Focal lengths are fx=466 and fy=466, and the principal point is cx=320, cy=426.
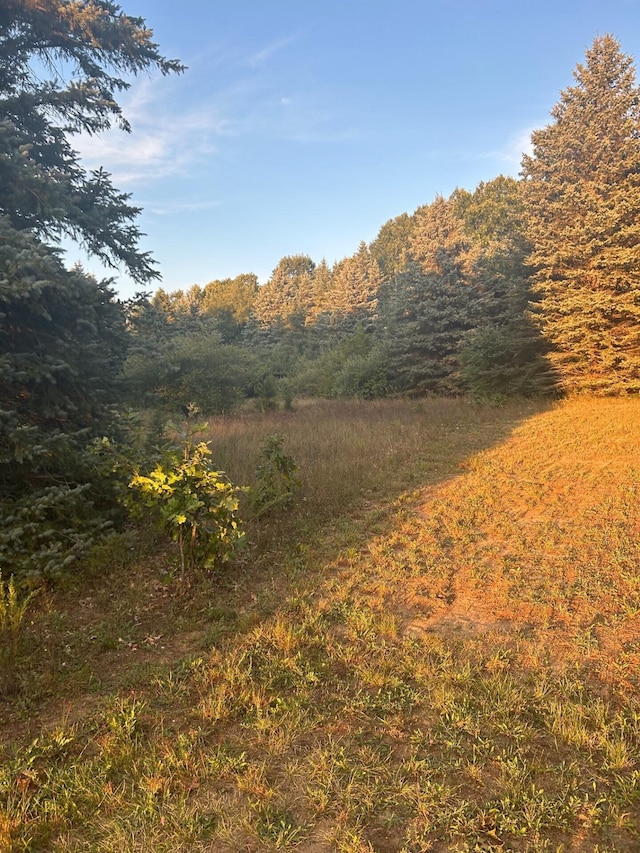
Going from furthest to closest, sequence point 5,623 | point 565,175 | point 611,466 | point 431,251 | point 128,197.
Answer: point 431,251 → point 565,175 → point 611,466 → point 128,197 → point 5,623

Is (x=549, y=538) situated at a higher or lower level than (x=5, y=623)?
lower

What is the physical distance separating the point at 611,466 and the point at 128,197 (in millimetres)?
8438

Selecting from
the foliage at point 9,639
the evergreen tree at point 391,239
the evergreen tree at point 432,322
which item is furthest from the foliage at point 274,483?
the evergreen tree at point 391,239

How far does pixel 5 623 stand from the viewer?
3068 millimetres

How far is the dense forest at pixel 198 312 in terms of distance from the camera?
4273 millimetres

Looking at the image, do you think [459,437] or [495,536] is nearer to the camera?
[495,536]

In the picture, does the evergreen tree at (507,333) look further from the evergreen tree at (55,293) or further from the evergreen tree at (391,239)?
the evergreen tree at (391,239)

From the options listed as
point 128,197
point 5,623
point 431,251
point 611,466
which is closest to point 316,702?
point 5,623

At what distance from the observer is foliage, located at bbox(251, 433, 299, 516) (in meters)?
5.87

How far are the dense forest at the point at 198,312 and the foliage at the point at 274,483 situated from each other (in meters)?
1.52

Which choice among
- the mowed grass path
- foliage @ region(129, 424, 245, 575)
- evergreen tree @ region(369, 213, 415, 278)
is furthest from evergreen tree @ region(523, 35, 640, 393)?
evergreen tree @ region(369, 213, 415, 278)

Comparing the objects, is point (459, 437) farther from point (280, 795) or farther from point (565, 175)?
point (565, 175)

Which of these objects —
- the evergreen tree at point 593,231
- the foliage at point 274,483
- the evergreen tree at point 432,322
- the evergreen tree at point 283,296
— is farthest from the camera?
the evergreen tree at point 283,296

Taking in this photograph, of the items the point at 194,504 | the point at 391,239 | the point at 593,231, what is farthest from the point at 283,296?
the point at 194,504
